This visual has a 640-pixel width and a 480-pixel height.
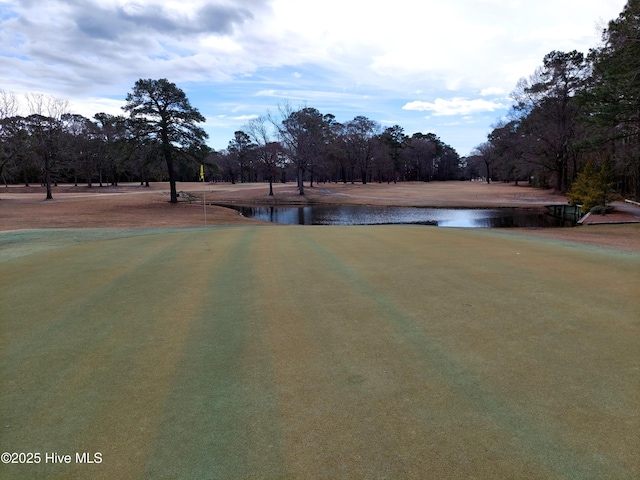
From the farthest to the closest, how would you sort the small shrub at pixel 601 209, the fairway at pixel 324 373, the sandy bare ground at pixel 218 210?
the small shrub at pixel 601 209, the sandy bare ground at pixel 218 210, the fairway at pixel 324 373

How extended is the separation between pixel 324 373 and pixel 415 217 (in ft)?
113

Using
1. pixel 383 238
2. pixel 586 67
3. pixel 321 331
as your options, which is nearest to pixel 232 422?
pixel 321 331

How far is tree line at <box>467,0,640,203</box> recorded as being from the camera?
22297 mm

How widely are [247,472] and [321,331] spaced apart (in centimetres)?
271

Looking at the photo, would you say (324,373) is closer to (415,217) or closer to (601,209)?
(601,209)

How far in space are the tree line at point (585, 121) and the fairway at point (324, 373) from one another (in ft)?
63.2

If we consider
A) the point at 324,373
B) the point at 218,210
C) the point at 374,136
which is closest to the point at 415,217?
the point at 218,210

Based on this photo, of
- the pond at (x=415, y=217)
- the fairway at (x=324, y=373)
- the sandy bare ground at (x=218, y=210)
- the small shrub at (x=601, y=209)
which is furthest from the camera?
the pond at (x=415, y=217)

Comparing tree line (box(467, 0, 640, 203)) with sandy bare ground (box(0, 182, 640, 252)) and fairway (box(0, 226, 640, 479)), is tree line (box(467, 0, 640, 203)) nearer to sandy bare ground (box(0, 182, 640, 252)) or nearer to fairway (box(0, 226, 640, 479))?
sandy bare ground (box(0, 182, 640, 252))

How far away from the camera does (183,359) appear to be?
4844 mm

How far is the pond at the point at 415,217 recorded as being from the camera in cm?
3369

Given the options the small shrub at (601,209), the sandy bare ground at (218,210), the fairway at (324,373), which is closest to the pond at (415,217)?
the small shrub at (601,209)

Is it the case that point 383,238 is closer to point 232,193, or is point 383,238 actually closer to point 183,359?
point 183,359

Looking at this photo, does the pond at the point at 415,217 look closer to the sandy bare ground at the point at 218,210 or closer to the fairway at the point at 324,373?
the sandy bare ground at the point at 218,210
